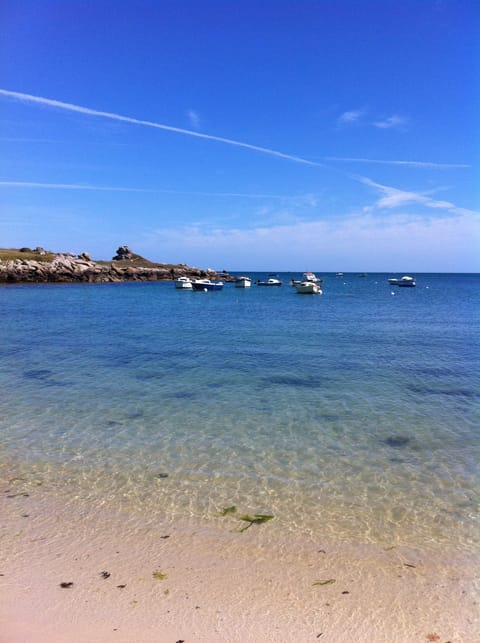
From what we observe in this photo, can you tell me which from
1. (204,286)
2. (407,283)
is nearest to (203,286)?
(204,286)

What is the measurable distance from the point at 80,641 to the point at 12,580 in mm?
1633

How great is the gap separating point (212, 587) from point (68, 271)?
4332 inches

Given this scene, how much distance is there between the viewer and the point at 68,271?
10719cm

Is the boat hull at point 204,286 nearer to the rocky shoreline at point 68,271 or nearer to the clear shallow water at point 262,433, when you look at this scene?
the rocky shoreline at point 68,271

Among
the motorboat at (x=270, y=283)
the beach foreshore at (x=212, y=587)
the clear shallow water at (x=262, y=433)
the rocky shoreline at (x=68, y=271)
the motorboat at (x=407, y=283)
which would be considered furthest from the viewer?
the motorboat at (x=407, y=283)

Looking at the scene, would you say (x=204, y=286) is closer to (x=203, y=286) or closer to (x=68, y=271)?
(x=203, y=286)

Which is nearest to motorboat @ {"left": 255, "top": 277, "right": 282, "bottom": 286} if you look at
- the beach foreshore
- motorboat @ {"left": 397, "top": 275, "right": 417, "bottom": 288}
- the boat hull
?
the boat hull

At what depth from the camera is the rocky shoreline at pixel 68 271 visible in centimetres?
9731

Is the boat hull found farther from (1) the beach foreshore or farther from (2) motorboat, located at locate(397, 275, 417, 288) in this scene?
(1) the beach foreshore

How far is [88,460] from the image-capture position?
33.4 ft

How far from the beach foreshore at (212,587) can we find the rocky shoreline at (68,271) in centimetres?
9963

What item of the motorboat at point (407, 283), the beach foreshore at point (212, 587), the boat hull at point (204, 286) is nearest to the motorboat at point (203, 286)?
the boat hull at point (204, 286)

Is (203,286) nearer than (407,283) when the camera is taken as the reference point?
Yes

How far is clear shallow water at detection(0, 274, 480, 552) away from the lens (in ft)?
27.0
